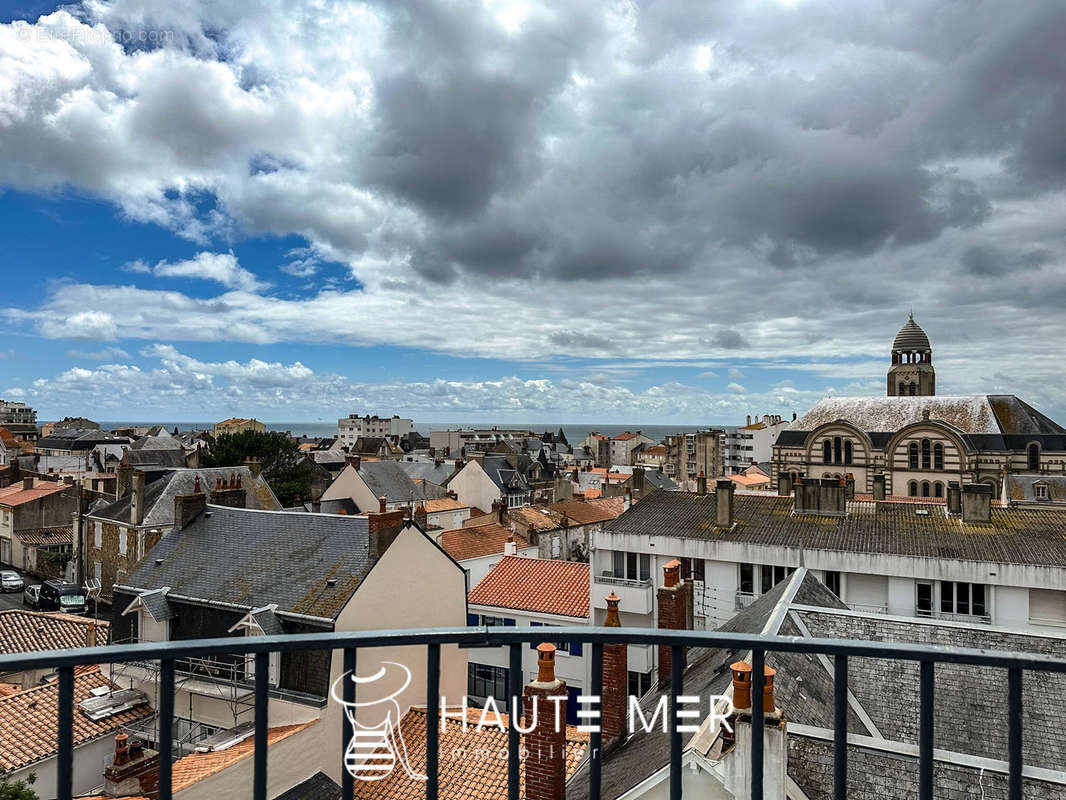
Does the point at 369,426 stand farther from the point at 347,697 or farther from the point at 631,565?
the point at 347,697

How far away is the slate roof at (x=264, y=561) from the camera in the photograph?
17.2m

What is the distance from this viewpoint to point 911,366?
72.4m

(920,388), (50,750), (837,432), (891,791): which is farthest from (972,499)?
(920,388)

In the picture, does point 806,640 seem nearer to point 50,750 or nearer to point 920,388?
point 50,750

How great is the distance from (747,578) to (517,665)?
76.5 feet

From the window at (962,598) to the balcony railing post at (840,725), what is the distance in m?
22.3

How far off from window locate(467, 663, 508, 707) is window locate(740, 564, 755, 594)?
9.05m

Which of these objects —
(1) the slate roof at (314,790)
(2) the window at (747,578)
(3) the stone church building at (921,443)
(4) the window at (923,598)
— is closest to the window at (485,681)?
(1) the slate roof at (314,790)

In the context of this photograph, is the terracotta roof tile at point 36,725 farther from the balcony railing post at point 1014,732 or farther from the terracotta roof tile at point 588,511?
the terracotta roof tile at point 588,511

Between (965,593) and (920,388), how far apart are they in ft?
192

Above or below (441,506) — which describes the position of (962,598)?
above

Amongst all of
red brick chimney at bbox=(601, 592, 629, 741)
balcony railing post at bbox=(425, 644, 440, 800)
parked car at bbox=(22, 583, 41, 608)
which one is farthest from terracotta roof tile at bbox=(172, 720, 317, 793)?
parked car at bbox=(22, 583, 41, 608)

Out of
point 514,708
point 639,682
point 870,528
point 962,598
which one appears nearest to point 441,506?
point 639,682

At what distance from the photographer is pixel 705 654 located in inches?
572
